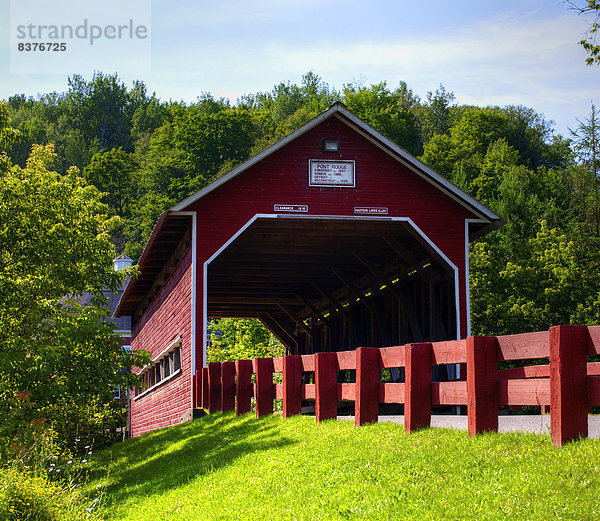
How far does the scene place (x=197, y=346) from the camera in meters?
17.6

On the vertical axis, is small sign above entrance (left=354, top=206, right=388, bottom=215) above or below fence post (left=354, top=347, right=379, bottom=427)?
above

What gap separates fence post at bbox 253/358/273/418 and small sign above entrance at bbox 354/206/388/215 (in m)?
6.31

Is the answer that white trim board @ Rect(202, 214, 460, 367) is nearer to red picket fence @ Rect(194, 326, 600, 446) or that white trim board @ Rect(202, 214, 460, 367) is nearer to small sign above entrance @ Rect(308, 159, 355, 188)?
small sign above entrance @ Rect(308, 159, 355, 188)

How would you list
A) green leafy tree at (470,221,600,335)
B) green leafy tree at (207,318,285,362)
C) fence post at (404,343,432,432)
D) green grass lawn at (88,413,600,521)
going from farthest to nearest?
green leafy tree at (207,318,285,362) → green leafy tree at (470,221,600,335) → fence post at (404,343,432,432) → green grass lawn at (88,413,600,521)

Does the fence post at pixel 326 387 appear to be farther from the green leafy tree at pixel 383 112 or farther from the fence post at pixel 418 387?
the green leafy tree at pixel 383 112

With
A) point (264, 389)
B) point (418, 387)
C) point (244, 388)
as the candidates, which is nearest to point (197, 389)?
point (244, 388)

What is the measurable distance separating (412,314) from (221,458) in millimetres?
11564

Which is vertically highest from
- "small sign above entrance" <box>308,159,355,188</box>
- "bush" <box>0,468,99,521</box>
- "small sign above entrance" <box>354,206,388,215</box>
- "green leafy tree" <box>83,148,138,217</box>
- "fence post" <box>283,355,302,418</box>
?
"green leafy tree" <box>83,148,138,217</box>

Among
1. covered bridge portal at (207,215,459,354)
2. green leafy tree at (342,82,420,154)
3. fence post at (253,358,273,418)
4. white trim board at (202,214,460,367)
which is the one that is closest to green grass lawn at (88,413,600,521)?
fence post at (253,358,273,418)

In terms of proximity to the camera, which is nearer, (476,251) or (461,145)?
(476,251)

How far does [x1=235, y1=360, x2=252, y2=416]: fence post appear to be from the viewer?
1352 cm

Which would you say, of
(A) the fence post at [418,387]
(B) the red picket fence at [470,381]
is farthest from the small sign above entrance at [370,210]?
(A) the fence post at [418,387]

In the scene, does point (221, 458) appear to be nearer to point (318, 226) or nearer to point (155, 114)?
point (318, 226)

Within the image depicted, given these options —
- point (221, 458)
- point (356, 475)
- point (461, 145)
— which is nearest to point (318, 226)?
point (221, 458)
